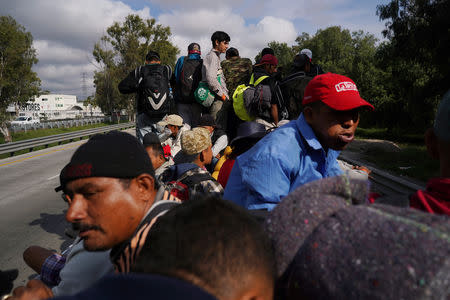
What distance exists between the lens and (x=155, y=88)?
4727 millimetres

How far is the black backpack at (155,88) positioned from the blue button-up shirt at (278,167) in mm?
2869

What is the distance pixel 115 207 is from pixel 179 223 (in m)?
0.88

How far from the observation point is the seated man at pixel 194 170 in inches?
112

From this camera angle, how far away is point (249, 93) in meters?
4.14

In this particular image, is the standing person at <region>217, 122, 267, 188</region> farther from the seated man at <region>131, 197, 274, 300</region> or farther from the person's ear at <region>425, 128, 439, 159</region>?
the seated man at <region>131, 197, 274, 300</region>

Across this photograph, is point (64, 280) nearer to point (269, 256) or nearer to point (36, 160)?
point (269, 256)

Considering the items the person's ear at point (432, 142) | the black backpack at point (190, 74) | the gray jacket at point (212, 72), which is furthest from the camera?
the black backpack at point (190, 74)

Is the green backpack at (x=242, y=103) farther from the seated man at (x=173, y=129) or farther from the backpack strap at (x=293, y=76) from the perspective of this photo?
the seated man at (x=173, y=129)

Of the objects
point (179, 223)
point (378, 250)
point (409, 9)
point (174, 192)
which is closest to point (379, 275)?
point (378, 250)

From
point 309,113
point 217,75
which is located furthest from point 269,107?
point 309,113

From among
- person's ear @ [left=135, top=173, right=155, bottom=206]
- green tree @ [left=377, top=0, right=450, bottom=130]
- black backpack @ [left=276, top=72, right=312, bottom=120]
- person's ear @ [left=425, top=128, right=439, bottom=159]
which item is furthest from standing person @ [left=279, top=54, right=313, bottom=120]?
green tree @ [left=377, top=0, right=450, bottom=130]

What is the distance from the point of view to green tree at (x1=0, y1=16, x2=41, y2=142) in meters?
22.7

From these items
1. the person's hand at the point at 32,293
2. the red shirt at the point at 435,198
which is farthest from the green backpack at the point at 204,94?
the red shirt at the point at 435,198

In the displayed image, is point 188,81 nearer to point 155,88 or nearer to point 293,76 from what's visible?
point 155,88
